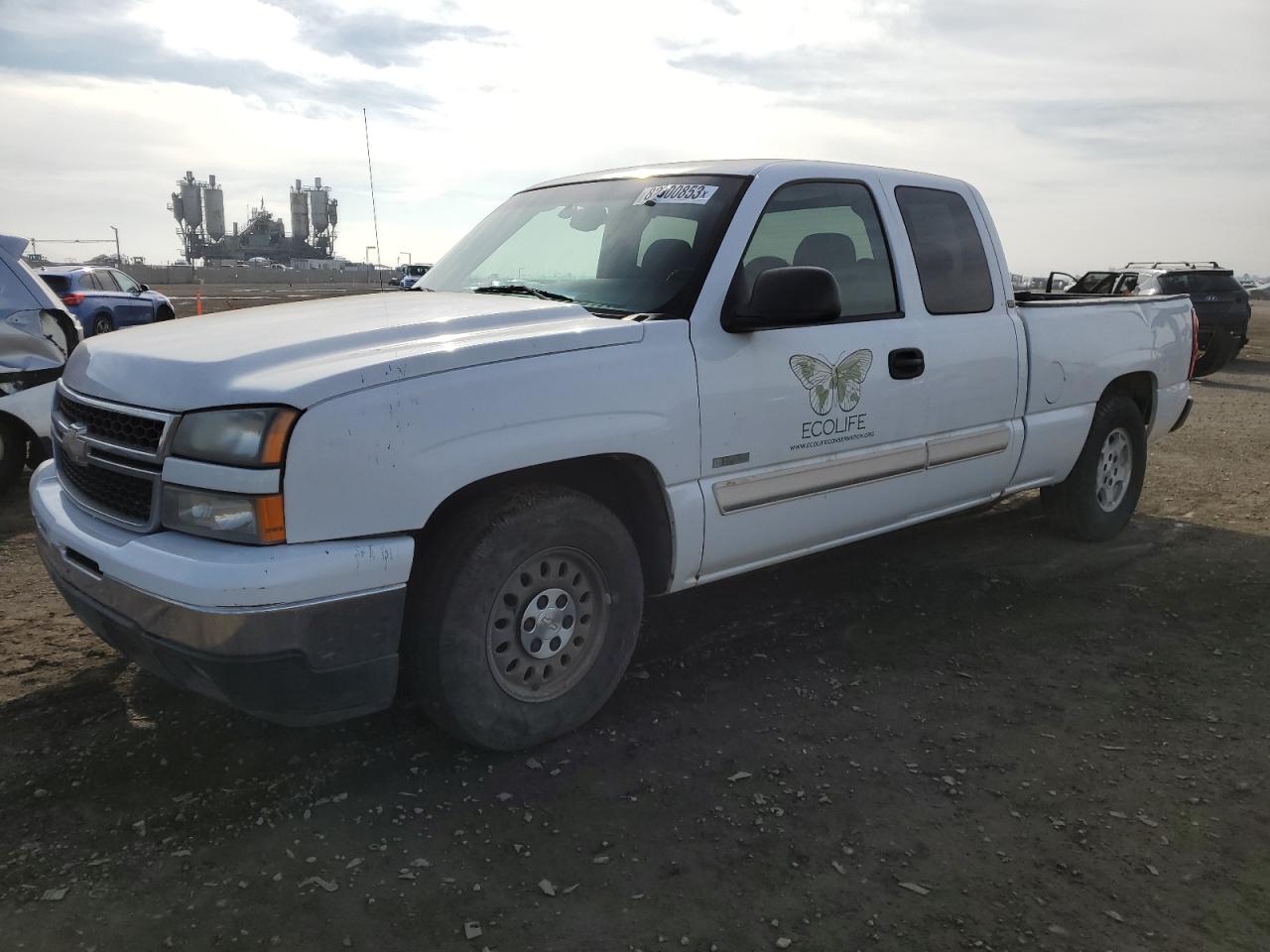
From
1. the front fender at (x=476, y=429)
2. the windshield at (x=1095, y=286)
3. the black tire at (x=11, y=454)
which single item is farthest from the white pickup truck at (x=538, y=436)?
the windshield at (x=1095, y=286)

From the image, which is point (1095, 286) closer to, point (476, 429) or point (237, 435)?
point (476, 429)

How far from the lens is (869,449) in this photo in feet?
13.2

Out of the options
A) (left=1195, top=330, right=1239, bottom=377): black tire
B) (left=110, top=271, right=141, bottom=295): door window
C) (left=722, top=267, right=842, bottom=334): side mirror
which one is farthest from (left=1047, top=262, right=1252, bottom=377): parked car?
(left=110, top=271, right=141, bottom=295): door window

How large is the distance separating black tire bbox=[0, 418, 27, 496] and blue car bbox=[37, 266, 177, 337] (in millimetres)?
10881

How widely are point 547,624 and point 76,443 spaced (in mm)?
1560

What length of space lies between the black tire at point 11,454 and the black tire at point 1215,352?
14.7 metres

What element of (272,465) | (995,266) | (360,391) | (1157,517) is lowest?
(1157,517)

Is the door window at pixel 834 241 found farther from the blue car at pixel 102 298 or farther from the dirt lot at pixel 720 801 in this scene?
the blue car at pixel 102 298

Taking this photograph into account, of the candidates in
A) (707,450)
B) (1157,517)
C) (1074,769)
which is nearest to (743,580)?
(707,450)

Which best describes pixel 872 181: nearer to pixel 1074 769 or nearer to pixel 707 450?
pixel 707 450

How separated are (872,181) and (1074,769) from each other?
247 cm

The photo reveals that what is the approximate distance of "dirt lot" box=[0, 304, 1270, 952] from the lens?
2.45 meters

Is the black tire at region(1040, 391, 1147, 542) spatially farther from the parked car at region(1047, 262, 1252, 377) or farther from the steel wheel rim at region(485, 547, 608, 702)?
Result: the parked car at region(1047, 262, 1252, 377)

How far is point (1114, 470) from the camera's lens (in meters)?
5.82
